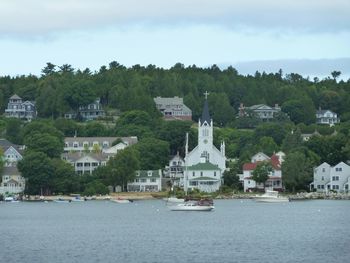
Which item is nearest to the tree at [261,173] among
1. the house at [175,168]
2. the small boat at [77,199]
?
the house at [175,168]

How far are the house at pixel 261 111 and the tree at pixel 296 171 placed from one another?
174 feet

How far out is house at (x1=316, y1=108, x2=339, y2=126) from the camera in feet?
598

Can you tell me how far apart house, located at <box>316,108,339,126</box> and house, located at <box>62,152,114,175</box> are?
50.7 m

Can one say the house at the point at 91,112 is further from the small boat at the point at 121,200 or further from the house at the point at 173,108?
the small boat at the point at 121,200

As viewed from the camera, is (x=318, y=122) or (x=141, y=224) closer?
(x=141, y=224)

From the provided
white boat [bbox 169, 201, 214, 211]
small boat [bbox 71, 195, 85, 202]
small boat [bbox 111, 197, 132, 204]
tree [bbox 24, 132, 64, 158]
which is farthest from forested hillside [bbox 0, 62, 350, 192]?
white boat [bbox 169, 201, 214, 211]

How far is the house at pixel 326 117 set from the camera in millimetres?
182375

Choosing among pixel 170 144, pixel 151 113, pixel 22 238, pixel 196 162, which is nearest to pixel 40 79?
pixel 151 113

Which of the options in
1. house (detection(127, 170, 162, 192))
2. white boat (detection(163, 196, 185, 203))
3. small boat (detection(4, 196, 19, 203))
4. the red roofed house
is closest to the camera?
white boat (detection(163, 196, 185, 203))

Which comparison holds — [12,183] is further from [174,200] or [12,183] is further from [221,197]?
[174,200]

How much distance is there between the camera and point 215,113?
571 feet

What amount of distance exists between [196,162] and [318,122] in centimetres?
5342

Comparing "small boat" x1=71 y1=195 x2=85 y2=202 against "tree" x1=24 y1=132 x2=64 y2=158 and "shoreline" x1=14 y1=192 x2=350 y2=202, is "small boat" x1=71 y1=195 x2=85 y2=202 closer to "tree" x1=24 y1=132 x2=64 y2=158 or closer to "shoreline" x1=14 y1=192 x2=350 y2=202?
"shoreline" x1=14 y1=192 x2=350 y2=202

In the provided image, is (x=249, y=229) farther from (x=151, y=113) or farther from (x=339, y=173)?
(x=151, y=113)
